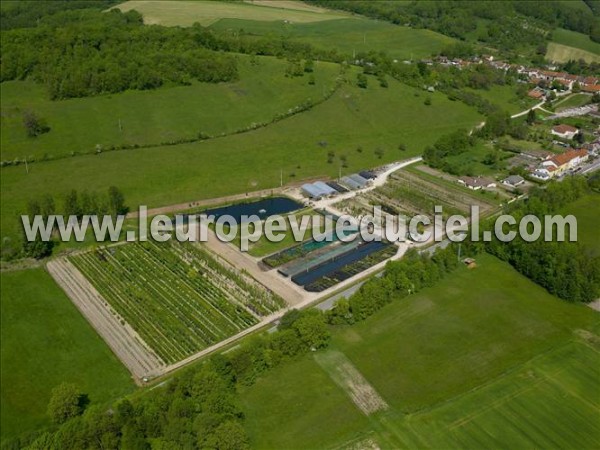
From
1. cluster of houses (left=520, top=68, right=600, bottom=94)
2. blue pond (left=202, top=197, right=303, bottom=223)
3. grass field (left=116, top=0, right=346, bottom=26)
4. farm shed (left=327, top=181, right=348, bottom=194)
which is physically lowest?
blue pond (left=202, top=197, right=303, bottom=223)

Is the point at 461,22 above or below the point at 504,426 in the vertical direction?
above

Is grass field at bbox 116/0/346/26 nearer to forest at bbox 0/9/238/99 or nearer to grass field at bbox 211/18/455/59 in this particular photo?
grass field at bbox 211/18/455/59

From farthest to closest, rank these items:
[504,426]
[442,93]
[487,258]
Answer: [442,93] < [487,258] < [504,426]

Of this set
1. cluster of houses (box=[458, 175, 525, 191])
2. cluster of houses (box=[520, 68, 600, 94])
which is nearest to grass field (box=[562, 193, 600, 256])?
cluster of houses (box=[458, 175, 525, 191])

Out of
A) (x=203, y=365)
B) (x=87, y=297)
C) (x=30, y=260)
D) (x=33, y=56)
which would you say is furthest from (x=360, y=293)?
(x=33, y=56)

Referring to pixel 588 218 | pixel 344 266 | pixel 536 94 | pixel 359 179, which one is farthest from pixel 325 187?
pixel 536 94

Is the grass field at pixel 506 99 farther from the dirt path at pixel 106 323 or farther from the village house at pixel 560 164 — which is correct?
the dirt path at pixel 106 323

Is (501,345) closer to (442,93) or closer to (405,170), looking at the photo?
(405,170)
